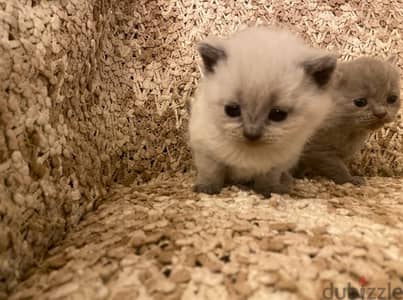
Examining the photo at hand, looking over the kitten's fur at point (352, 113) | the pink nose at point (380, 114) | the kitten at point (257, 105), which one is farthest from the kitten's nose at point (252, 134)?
the pink nose at point (380, 114)

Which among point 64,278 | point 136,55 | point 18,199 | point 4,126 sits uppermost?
point 136,55

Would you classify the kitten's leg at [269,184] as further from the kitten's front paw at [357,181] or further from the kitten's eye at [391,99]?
the kitten's eye at [391,99]

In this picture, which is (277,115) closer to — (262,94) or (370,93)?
(262,94)

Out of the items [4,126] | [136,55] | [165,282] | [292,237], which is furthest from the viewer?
[136,55]

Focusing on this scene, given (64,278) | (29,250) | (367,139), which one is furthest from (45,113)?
(367,139)

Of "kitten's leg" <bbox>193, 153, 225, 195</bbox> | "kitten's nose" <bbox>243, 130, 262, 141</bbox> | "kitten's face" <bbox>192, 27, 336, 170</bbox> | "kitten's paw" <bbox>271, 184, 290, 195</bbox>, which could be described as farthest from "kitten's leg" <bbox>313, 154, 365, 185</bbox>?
"kitten's nose" <bbox>243, 130, 262, 141</bbox>

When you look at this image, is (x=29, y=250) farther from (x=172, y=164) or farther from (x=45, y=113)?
(x=172, y=164)

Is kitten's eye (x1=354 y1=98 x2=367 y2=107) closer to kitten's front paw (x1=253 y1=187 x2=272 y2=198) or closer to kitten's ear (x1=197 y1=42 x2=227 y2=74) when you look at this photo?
kitten's front paw (x1=253 y1=187 x2=272 y2=198)

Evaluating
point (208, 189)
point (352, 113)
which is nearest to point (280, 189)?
point (208, 189)
